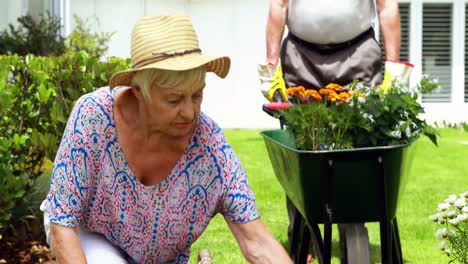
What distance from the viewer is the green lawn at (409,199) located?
717 centimetres

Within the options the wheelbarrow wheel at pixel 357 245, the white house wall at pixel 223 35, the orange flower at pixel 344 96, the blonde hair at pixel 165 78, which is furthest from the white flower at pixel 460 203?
the white house wall at pixel 223 35

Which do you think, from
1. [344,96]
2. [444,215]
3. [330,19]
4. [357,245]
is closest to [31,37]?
[330,19]

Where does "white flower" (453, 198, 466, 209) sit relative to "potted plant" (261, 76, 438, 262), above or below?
below

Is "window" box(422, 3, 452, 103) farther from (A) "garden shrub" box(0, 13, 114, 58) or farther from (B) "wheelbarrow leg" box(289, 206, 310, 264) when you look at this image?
(B) "wheelbarrow leg" box(289, 206, 310, 264)

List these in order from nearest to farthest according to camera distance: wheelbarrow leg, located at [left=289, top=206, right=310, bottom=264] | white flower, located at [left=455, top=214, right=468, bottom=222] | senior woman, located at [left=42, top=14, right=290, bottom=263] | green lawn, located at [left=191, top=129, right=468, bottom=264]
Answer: senior woman, located at [left=42, top=14, right=290, bottom=263], white flower, located at [left=455, top=214, right=468, bottom=222], wheelbarrow leg, located at [left=289, top=206, right=310, bottom=264], green lawn, located at [left=191, top=129, right=468, bottom=264]

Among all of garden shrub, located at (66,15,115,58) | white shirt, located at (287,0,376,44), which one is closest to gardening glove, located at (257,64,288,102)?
white shirt, located at (287,0,376,44)

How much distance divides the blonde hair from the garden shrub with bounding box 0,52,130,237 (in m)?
2.71

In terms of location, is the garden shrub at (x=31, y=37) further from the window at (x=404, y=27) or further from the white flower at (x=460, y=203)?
the white flower at (x=460, y=203)

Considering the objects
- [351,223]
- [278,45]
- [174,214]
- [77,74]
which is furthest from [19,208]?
[174,214]

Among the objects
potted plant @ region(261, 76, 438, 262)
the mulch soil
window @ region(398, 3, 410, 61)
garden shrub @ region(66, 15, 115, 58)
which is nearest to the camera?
potted plant @ region(261, 76, 438, 262)

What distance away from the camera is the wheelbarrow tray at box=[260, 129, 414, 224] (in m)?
4.51

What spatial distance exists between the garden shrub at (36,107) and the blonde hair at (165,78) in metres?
2.71

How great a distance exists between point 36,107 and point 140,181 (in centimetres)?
285

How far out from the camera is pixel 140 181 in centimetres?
365
